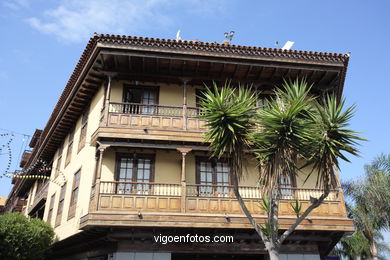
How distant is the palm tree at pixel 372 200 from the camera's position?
19.6 m

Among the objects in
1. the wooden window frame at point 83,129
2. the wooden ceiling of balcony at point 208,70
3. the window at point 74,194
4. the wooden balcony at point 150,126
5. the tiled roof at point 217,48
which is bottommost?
the window at point 74,194

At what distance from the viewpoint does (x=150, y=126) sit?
12.8 m

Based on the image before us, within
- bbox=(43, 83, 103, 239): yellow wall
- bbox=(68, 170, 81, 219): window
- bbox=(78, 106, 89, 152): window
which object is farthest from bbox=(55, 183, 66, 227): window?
bbox=(78, 106, 89, 152): window

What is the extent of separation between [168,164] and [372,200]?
44.3ft

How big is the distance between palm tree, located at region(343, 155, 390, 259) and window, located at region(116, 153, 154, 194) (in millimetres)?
13845

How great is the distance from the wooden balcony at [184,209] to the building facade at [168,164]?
0.11 ft

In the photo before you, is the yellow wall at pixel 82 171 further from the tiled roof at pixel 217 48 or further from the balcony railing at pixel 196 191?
the tiled roof at pixel 217 48

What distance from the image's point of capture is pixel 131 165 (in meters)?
13.4

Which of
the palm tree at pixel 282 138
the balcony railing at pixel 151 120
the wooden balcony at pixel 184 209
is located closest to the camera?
the palm tree at pixel 282 138

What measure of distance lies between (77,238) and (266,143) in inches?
380

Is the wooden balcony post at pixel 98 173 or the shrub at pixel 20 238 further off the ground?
the wooden balcony post at pixel 98 173

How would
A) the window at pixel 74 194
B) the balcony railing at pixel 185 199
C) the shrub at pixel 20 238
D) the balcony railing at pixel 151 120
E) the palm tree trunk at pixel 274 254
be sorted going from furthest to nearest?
the window at pixel 74 194 < the shrub at pixel 20 238 < the balcony railing at pixel 151 120 < the balcony railing at pixel 185 199 < the palm tree trunk at pixel 274 254

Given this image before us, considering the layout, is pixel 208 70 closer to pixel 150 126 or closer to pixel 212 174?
pixel 150 126

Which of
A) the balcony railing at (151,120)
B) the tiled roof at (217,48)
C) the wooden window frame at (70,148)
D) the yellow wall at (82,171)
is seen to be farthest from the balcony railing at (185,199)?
the wooden window frame at (70,148)
